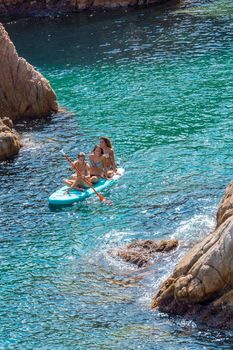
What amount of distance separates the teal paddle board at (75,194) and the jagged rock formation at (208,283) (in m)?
9.68

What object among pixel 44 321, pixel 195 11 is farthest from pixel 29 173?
pixel 195 11

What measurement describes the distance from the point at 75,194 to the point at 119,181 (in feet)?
5.92

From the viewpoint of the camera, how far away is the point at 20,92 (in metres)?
38.9

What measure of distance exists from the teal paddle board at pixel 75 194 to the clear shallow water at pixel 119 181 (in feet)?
1.13

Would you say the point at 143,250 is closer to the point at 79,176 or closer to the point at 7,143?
the point at 79,176

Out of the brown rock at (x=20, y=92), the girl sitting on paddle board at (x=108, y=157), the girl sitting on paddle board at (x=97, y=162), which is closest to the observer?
the girl sitting on paddle board at (x=108, y=157)

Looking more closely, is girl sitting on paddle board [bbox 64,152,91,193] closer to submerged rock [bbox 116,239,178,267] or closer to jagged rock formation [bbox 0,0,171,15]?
submerged rock [bbox 116,239,178,267]

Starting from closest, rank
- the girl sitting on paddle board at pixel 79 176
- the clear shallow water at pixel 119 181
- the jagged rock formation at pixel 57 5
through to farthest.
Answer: the clear shallow water at pixel 119 181 < the girl sitting on paddle board at pixel 79 176 < the jagged rock formation at pixel 57 5

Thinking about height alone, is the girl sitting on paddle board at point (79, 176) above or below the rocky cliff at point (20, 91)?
below

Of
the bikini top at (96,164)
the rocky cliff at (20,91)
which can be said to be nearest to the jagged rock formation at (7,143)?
the bikini top at (96,164)

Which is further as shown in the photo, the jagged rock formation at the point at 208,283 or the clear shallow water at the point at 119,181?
the clear shallow water at the point at 119,181

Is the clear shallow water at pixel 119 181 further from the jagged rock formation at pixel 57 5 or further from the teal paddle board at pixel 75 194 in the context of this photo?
the jagged rock formation at pixel 57 5

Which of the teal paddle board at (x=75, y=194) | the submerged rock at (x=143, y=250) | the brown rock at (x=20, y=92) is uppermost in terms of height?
the brown rock at (x=20, y=92)

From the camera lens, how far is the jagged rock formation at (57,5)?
62.0 meters
